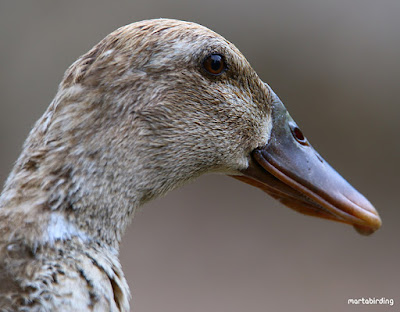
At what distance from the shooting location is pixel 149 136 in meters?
1.78

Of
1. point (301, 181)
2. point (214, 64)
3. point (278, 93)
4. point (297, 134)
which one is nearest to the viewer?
point (214, 64)

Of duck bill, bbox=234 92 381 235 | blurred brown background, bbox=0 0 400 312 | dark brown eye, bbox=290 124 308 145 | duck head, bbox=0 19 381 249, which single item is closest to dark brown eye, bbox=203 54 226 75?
duck head, bbox=0 19 381 249

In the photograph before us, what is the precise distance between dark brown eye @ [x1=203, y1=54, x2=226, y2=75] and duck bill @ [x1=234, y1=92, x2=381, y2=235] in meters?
0.29

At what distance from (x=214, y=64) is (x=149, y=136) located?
0.97ft

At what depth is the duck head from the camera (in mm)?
1657

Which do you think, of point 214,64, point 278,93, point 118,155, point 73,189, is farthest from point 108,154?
point 278,93

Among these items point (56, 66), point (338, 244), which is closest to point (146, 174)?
point (338, 244)

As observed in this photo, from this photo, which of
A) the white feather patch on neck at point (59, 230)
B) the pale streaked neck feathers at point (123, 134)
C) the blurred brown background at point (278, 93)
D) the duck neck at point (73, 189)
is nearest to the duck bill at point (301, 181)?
the pale streaked neck feathers at point (123, 134)

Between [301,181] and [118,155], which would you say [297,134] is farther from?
[118,155]

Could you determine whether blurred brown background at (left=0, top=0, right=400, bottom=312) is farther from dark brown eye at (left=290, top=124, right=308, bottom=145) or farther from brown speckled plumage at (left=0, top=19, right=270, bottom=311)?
brown speckled plumage at (left=0, top=19, right=270, bottom=311)

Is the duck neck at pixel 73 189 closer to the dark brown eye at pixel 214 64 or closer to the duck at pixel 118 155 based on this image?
the duck at pixel 118 155

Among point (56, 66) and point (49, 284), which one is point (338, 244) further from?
point (49, 284)

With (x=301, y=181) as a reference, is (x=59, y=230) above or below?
below

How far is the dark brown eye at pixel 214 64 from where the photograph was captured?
185 centimetres
